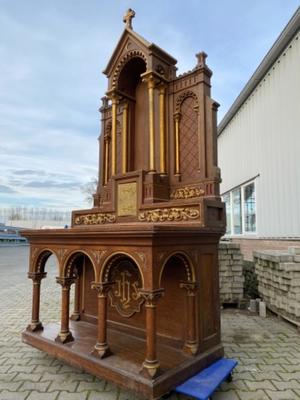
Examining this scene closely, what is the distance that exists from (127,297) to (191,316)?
96 centimetres

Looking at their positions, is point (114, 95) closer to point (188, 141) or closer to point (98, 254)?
point (188, 141)

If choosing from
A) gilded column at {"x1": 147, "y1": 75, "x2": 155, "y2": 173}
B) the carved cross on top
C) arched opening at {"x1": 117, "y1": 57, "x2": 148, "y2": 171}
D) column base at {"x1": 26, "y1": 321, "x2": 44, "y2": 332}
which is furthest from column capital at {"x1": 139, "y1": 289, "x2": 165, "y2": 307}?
the carved cross on top

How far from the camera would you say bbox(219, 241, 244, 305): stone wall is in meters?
5.98

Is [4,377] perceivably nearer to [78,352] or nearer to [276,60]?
[78,352]

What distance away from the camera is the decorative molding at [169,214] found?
10.4 feet

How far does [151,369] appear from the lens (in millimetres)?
2408

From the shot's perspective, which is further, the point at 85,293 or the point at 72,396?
the point at 85,293

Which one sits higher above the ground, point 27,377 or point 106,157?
point 106,157

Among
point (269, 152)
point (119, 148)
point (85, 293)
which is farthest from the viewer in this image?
point (269, 152)

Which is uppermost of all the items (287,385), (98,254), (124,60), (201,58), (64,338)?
(124,60)

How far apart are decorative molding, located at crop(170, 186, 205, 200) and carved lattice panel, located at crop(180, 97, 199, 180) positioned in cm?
17

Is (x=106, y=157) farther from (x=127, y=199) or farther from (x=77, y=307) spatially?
(x=77, y=307)

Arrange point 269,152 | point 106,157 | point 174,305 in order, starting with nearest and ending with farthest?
point 174,305
point 106,157
point 269,152

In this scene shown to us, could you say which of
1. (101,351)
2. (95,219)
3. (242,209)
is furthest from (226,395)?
(242,209)
